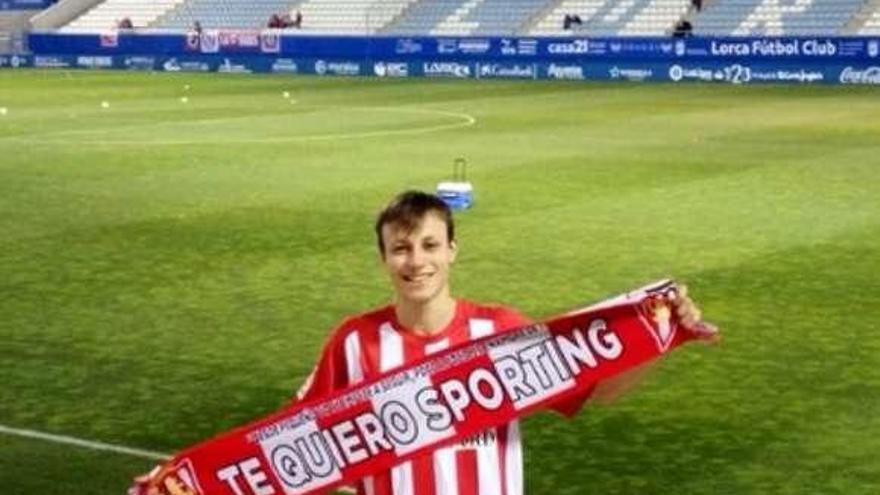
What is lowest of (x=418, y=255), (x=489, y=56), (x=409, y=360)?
(x=489, y=56)

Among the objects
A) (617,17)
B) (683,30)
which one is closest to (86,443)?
(683,30)

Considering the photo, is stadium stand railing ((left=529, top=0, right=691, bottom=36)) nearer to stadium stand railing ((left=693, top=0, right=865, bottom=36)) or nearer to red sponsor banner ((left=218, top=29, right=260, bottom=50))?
stadium stand railing ((left=693, top=0, right=865, bottom=36))

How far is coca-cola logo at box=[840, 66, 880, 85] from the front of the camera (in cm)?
4258

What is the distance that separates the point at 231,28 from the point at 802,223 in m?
44.9

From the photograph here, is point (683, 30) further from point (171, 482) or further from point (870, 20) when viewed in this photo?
point (171, 482)

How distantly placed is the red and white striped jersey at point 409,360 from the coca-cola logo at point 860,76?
3946 centimetres

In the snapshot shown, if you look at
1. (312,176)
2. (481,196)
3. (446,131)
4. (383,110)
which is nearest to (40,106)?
(383,110)

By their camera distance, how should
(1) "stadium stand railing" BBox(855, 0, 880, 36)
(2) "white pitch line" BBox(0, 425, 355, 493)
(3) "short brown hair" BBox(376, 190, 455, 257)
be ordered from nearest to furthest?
(3) "short brown hair" BBox(376, 190, 455, 257) < (2) "white pitch line" BBox(0, 425, 355, 493) < (1) "stadium stand railing" BBox(855, 0, 880, 36)

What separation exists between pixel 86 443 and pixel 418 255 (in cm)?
501

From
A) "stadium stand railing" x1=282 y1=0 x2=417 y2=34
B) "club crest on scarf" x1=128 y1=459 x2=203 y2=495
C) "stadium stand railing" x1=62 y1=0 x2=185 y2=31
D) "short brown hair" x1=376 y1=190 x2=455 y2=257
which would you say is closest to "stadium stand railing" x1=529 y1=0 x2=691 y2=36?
"stadium stand railing" x1=282 y1=0 x2=417 y2=34

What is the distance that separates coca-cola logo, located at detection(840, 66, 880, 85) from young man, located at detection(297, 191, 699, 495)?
3944 cm

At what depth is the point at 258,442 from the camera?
16.1 feet

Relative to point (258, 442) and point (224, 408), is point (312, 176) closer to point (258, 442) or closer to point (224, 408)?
point (224, 408)

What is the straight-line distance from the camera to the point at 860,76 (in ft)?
141
